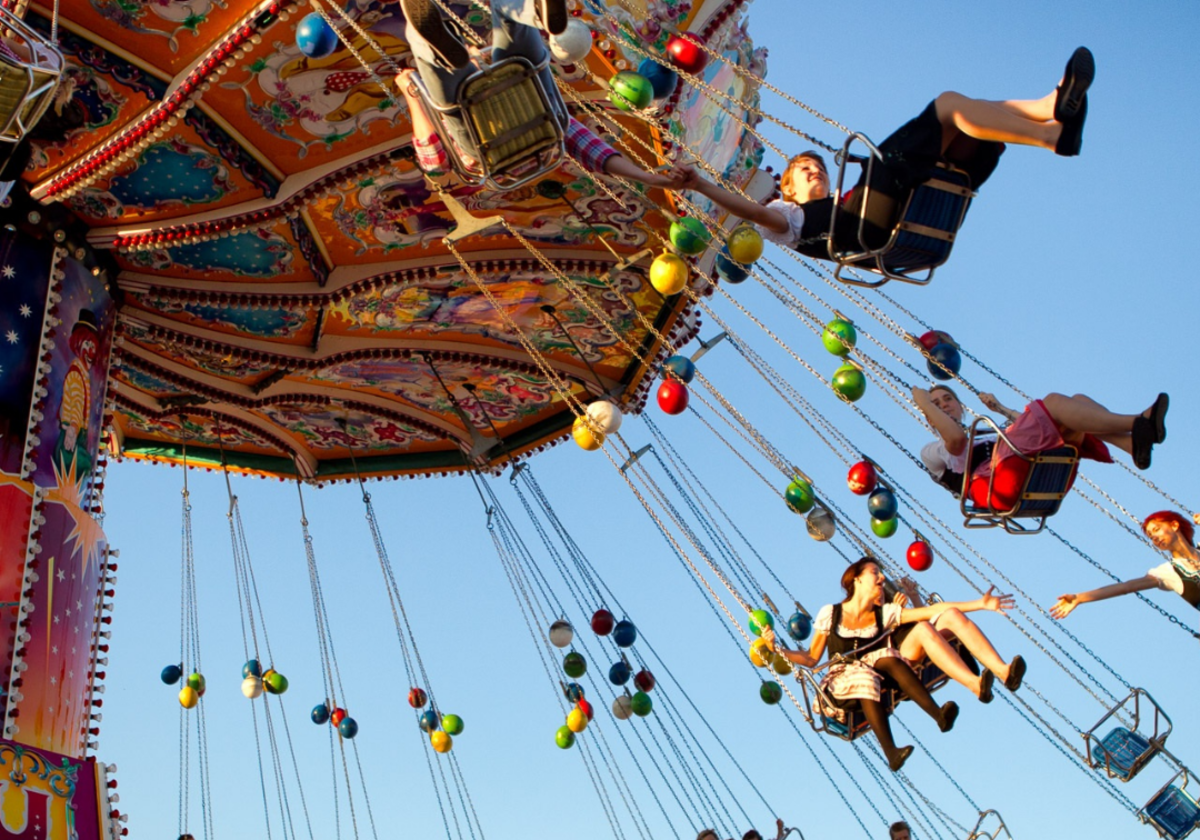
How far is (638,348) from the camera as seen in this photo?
10.6 meters

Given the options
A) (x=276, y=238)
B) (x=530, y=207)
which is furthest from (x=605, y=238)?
(x=276, y=238)

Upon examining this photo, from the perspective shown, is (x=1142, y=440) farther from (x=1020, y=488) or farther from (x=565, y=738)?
(x=565, y=738)

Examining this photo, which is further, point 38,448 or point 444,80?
point 38,448

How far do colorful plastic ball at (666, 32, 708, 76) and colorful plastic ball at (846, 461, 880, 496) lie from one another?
8.31 feet

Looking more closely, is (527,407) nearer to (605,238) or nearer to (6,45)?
(605,238)

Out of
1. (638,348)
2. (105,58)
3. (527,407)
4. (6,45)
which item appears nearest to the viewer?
(6,45)

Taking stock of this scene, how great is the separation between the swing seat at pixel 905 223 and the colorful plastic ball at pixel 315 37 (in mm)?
2673

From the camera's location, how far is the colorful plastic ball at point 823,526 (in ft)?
28.7

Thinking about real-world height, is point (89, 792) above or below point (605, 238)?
below

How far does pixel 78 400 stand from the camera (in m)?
8.86

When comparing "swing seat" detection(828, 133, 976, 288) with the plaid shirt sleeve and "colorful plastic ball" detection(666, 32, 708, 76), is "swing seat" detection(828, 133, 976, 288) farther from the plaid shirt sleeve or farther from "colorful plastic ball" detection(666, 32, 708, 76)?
"colorful plastic ball" detection(666, 32, 708, 76)

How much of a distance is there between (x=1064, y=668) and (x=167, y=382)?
6804mm

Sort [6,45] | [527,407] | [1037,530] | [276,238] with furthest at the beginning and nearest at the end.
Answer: [527,407] < [276,238] < [1037,530] < [6,45]

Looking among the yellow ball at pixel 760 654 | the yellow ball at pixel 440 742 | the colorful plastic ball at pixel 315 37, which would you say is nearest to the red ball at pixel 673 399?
the yellow ball at pixel 760 654
